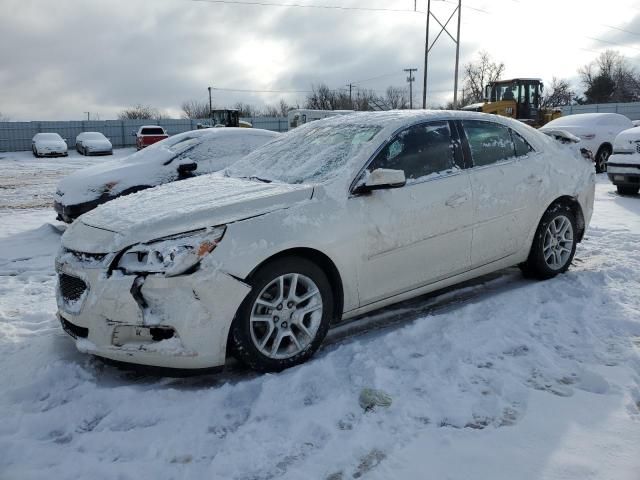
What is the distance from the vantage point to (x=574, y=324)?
3.90m

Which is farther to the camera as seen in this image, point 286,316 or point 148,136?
point 148,136

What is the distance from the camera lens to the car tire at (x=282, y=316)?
10.5ft

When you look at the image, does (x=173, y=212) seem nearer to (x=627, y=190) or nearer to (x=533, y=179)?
(x=533, y=179)

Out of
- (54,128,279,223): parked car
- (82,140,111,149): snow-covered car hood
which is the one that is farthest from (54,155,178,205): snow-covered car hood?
(82,140,111,149): snow-covered car hood

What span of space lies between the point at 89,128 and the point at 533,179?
1523 inches

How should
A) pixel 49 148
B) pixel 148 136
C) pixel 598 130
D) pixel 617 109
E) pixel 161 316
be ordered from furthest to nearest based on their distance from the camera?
1. pixel 617 109
2. pixel 148 136
3. pixel 49 148
4. pixel 598 130
5. pixel 161 316

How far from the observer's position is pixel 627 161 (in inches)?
378

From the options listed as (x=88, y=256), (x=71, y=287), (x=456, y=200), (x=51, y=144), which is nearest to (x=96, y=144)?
(x=51, y=144)

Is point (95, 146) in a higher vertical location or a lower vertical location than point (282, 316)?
higher

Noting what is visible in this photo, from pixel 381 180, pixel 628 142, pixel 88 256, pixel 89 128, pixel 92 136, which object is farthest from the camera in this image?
pixel 89 128

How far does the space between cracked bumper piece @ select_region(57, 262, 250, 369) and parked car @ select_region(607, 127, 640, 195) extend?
8756 mm

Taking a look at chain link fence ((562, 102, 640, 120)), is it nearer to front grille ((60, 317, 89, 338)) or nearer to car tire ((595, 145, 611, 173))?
car tire ((595, 145, 611, 173))

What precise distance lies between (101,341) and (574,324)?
3128mm

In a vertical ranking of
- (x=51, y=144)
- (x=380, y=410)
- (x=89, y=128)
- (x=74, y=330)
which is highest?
(x=89, y=128)
